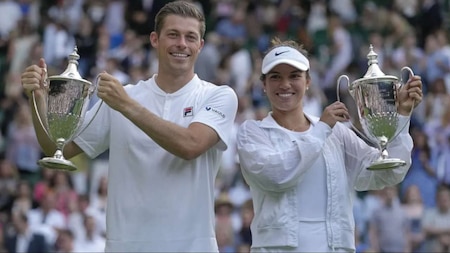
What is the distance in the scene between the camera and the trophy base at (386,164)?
6.27 meters

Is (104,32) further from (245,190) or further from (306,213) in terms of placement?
(306,213)

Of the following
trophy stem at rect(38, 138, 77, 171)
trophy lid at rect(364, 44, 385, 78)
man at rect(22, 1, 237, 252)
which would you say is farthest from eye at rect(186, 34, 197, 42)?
trophy lid at rect(364, 44, 385, 78)

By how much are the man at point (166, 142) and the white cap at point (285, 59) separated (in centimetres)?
29

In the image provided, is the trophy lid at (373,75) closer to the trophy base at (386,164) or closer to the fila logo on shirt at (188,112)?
the trophy base at (386,164)

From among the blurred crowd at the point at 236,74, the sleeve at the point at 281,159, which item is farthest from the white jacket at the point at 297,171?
the blurred crowd at the point at 236,74

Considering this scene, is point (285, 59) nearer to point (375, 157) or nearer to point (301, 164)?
point (301, 164)

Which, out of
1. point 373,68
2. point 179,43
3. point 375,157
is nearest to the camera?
point 179,43

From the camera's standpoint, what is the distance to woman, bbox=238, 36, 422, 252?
6355 mm

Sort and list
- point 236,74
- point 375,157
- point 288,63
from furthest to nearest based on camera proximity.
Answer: point 236,74, point 375,157, point 288,63

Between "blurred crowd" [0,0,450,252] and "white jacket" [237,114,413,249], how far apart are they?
4559 mm

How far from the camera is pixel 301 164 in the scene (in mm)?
6309

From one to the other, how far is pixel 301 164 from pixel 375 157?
0.48m

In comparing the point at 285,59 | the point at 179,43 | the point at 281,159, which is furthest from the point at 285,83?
the point at 179,43

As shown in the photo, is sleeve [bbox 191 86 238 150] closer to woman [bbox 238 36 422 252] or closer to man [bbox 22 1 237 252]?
man [bbox 22 1 237 252]
